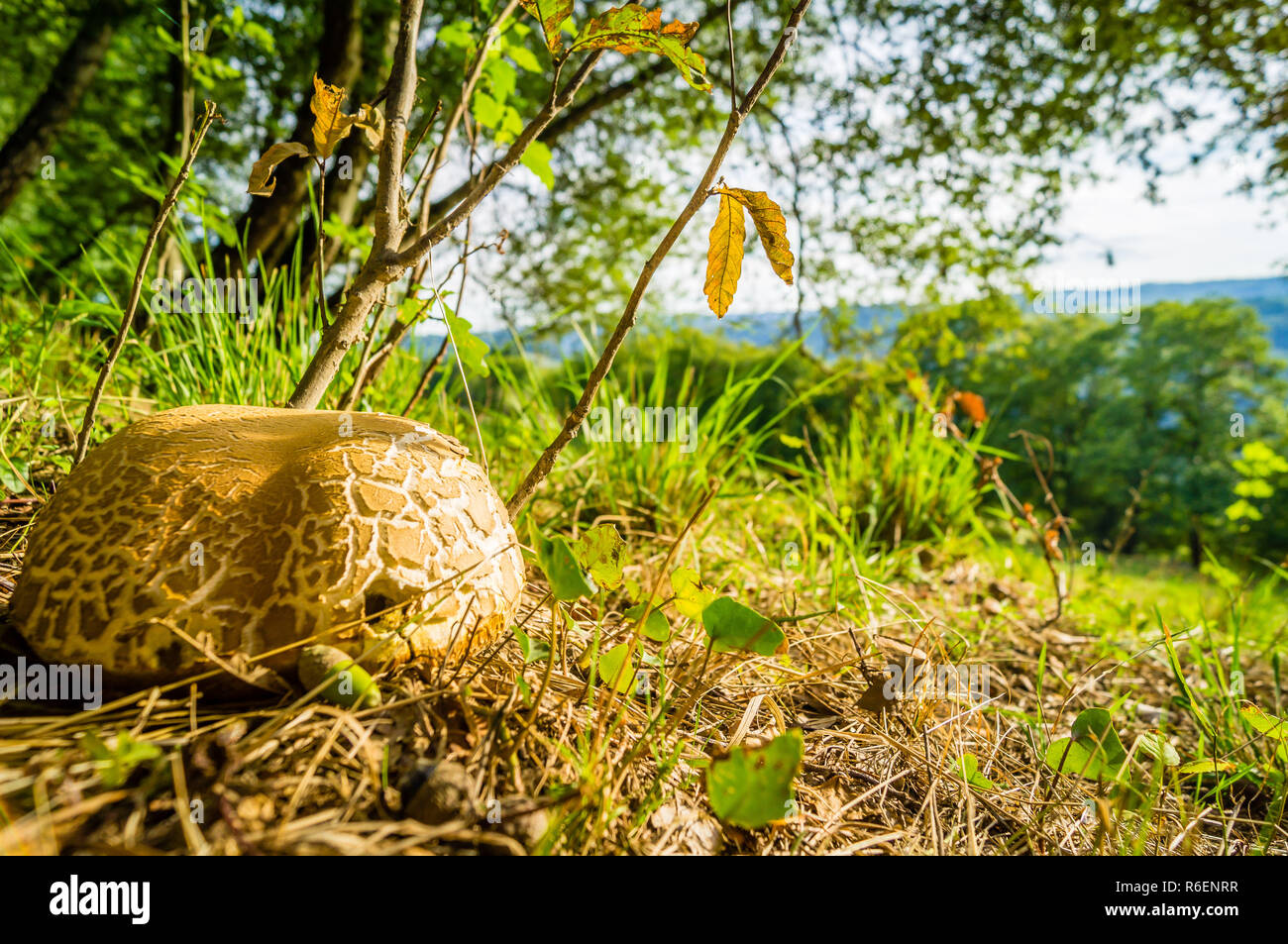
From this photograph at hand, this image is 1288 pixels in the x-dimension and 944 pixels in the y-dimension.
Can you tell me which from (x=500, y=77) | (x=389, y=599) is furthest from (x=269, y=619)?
(x=500, y=77)

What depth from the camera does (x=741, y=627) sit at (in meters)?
1.07

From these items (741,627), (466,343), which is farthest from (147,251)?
(741,627)

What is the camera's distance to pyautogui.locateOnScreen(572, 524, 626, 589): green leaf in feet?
3.85

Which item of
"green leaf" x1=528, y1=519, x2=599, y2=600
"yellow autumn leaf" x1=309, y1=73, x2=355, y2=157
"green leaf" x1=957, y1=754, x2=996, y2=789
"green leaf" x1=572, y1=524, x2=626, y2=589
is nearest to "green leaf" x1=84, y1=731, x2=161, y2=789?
"green leaf" x1=528, y1=519, x2=599, y2=600

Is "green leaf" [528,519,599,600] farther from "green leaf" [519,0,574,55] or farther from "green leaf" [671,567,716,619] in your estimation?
"green leaf" [519,0,574,55]

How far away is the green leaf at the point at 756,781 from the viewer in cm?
83

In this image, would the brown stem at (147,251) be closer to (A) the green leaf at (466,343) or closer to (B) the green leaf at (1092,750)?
(A) the green leaf at (466,343)

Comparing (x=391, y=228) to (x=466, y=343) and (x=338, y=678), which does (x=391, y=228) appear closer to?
(x=466, y=343)

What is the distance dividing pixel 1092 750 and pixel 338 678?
4.20 feet

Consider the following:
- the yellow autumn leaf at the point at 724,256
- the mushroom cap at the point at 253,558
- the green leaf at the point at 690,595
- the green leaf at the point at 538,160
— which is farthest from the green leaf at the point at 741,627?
the green leaf at the point at 538,160

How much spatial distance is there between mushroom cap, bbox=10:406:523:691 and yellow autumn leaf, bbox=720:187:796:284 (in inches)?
26.6

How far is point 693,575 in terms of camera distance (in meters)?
1.26

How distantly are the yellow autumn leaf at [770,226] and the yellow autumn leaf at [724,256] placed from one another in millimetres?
20

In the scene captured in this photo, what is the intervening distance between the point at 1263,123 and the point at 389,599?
9177 millimetres
